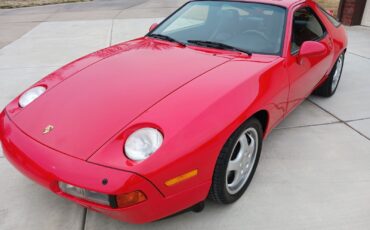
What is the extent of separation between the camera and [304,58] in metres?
2.85

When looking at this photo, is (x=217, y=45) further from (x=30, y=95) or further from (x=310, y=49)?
(x=30, y=95)

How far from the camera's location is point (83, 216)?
7.36 ft

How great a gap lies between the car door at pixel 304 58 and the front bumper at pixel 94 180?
1.30 m

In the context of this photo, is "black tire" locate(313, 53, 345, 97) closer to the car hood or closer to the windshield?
the windshield

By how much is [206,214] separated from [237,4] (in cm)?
187

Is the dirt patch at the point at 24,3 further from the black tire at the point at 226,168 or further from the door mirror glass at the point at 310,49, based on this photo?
the black tire at the point at 226,168

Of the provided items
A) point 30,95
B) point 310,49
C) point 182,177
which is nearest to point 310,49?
point 310,49

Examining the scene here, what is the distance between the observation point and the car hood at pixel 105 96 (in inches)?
75.5

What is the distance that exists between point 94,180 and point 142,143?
30 cm

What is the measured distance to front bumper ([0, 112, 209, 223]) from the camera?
167 cm

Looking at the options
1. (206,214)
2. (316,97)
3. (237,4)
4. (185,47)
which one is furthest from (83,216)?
(316,97)

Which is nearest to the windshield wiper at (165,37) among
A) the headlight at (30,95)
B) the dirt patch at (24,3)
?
the headlight at (30,95)

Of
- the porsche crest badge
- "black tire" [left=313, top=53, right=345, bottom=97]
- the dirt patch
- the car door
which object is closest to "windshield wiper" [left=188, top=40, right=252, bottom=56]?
the car door

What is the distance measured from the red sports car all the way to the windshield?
0.01 meters
